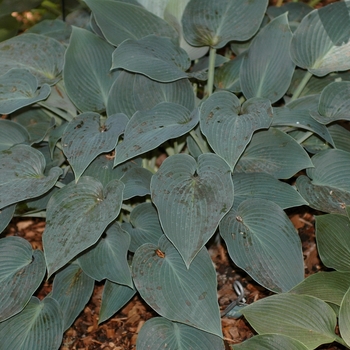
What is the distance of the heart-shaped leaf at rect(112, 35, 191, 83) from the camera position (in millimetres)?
2037

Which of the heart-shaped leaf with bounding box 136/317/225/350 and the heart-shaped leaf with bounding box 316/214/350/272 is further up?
the heart-shaped leaf with bounding box 316/214/350/272

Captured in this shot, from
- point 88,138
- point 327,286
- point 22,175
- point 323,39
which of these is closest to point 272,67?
point 323,39

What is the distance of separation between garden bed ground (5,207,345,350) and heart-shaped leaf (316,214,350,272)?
29 centimetres

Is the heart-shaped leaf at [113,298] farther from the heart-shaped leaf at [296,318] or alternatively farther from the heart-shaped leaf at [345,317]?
the heart-shaped leaf at [345,317]

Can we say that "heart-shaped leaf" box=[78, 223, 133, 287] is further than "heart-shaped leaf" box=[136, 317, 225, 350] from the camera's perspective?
Yes

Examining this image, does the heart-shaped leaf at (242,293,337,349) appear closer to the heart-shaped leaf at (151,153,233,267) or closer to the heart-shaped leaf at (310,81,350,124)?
the heart-shaped leaf at (151,153,233,267)

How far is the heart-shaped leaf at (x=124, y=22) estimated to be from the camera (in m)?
2.20

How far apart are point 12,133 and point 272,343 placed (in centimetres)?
119

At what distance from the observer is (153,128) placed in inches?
75.1

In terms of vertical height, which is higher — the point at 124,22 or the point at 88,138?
the point at 124,22

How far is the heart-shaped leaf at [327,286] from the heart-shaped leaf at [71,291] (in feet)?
2.19

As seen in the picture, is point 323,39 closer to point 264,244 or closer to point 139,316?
point 264,244

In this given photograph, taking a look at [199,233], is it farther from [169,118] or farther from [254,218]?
[169,118]

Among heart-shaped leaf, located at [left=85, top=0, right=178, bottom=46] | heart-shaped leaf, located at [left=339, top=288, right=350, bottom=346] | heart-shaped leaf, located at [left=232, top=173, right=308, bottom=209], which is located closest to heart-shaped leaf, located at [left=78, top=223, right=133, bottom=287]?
heart-shaped leaf, located at [left=232, top=173, right=308, bottom=209]
